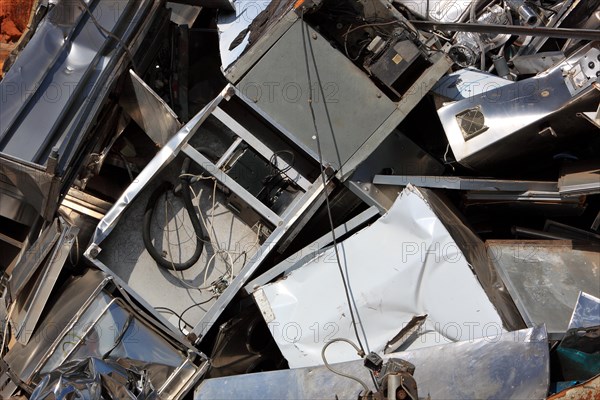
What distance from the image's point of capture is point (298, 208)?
15.7 feet

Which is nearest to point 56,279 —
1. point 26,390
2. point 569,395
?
point 26,390

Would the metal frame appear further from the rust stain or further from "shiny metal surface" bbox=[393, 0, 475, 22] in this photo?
the rust stain

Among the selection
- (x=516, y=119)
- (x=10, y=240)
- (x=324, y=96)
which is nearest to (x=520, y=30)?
(x=516, y=119)

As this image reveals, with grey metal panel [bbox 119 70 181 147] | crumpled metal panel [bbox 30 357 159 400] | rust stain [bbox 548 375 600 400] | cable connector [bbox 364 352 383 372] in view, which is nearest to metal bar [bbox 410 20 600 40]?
grey metal panel [bbox 119 70 181 147]

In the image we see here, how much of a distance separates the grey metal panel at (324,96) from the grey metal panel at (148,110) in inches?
28.2

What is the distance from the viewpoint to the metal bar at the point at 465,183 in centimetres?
462

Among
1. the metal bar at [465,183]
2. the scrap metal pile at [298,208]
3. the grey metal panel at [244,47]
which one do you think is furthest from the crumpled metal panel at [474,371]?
the grey metal panel at [244,47]

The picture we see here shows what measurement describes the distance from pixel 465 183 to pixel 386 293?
0.79 meters

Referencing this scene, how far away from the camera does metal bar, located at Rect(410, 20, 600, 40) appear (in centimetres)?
455

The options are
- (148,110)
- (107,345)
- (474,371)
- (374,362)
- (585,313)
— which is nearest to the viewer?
(374,362)

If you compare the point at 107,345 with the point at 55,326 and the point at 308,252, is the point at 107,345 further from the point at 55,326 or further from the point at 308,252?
the point at 308,252

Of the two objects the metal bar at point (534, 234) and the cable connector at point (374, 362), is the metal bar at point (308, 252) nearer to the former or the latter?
the metal bar at point (534, 234)

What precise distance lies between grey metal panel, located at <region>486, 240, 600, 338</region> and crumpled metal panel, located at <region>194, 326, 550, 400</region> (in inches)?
14.2

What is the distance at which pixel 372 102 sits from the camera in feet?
15.8
